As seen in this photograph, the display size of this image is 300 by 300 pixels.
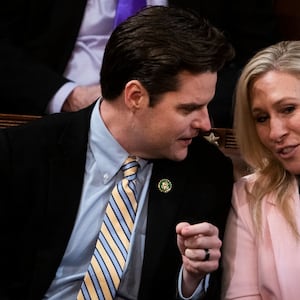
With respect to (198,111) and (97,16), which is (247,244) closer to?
(198,111)

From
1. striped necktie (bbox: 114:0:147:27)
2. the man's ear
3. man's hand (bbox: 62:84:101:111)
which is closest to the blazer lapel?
the man's ear

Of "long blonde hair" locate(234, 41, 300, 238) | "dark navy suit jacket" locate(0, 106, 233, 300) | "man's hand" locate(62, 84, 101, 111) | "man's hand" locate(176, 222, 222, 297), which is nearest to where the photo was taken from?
"man's hand" locate(176, 222, 222, 297)

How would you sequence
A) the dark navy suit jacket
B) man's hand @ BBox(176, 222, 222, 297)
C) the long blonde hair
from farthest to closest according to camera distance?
the long blonde hair → the dark navy suit jacket → man's hand @ BBox(176, 222, 222, 297)

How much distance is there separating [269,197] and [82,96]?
528 millimetres

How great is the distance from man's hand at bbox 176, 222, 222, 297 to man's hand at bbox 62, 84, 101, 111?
564 mm

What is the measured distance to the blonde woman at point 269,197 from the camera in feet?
4.30

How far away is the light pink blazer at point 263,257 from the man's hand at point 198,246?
0.15m

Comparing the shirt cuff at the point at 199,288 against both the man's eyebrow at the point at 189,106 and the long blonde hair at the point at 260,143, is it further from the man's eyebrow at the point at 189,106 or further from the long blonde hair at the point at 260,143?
the man's eyebrow at the point at 189,106

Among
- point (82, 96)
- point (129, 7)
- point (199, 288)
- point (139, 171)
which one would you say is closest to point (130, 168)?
point (139, 171)

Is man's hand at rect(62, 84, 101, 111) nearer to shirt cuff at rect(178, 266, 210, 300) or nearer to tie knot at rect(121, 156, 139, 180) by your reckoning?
tie knot at rect(121, 156, 139, 180)

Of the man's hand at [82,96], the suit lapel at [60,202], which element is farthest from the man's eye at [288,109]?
the man's hand at [82,96]

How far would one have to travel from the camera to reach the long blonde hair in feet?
4.40

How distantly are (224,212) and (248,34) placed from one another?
63 centimetres

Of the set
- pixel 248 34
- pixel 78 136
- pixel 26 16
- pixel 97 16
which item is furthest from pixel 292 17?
pixel 78 136
